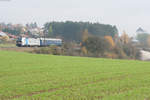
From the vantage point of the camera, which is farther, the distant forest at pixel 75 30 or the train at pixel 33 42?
the distant forest at pixel 75 30

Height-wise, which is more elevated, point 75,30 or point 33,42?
point 75,30

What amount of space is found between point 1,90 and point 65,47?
182ft

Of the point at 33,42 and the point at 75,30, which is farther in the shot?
the point at 75,30

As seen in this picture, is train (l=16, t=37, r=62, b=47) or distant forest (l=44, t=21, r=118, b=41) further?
distant forest (l=44, t=21, r=118, b=41)

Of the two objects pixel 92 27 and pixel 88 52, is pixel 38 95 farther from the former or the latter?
pixel 92 27

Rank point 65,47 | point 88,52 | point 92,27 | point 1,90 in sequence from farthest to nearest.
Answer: point 92,27 → point 88,52 → point 65,47 → point 1,90

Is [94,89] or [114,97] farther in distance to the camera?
[94,89]

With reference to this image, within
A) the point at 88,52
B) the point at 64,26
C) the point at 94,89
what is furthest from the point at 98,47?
the point at 94,89

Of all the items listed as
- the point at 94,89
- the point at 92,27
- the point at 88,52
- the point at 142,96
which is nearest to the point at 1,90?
the point at 94,89

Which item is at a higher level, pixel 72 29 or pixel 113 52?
pixel 72 29

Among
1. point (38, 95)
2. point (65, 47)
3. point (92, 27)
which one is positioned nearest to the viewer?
point (38, 95)

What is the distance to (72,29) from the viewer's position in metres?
111

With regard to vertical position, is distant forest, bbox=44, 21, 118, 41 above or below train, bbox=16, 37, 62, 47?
above

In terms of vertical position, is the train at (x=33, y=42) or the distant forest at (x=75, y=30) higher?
the distant forest at (x=75, y=30)
